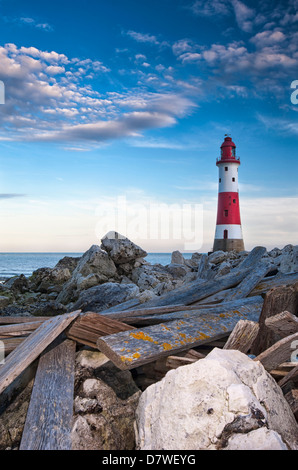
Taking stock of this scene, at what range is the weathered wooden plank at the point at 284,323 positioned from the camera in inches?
140

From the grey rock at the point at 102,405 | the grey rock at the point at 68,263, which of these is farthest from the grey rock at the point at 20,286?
the grey rock at the point at 102,405

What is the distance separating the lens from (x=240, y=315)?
487 centimetres

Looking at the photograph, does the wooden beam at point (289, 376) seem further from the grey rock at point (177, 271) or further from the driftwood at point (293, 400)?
the grey rock at point (177, 271)

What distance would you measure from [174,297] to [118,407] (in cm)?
344

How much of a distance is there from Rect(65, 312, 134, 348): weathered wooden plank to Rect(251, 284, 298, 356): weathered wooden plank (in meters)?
1.69

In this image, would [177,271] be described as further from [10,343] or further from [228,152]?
[228,152]

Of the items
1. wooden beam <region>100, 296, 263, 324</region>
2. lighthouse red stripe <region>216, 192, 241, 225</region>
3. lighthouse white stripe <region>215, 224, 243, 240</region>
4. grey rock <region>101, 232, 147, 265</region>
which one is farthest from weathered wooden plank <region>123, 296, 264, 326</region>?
lighthouse white stripe <region>215, 224, 243, 240</region>

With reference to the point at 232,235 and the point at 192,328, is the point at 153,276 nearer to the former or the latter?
the point at 192,328

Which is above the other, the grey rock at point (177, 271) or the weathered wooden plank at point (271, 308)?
the weathered wooden plank at point (271, 308)

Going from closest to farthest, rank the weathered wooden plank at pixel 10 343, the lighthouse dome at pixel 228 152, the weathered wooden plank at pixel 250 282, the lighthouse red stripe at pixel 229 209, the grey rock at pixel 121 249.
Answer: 1. the weathered wooden plank at pixel 10 343
2. the weathered wooden plank at pixel 250 282
3. the grey rock at pixel 121 249
4. the lighthouse red stripe at pixel 229 209
5. the lighthouse dome at pixel 228 152

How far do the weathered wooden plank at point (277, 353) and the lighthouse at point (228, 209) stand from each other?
40.5 meters

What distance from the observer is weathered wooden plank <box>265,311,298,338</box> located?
3557mm
